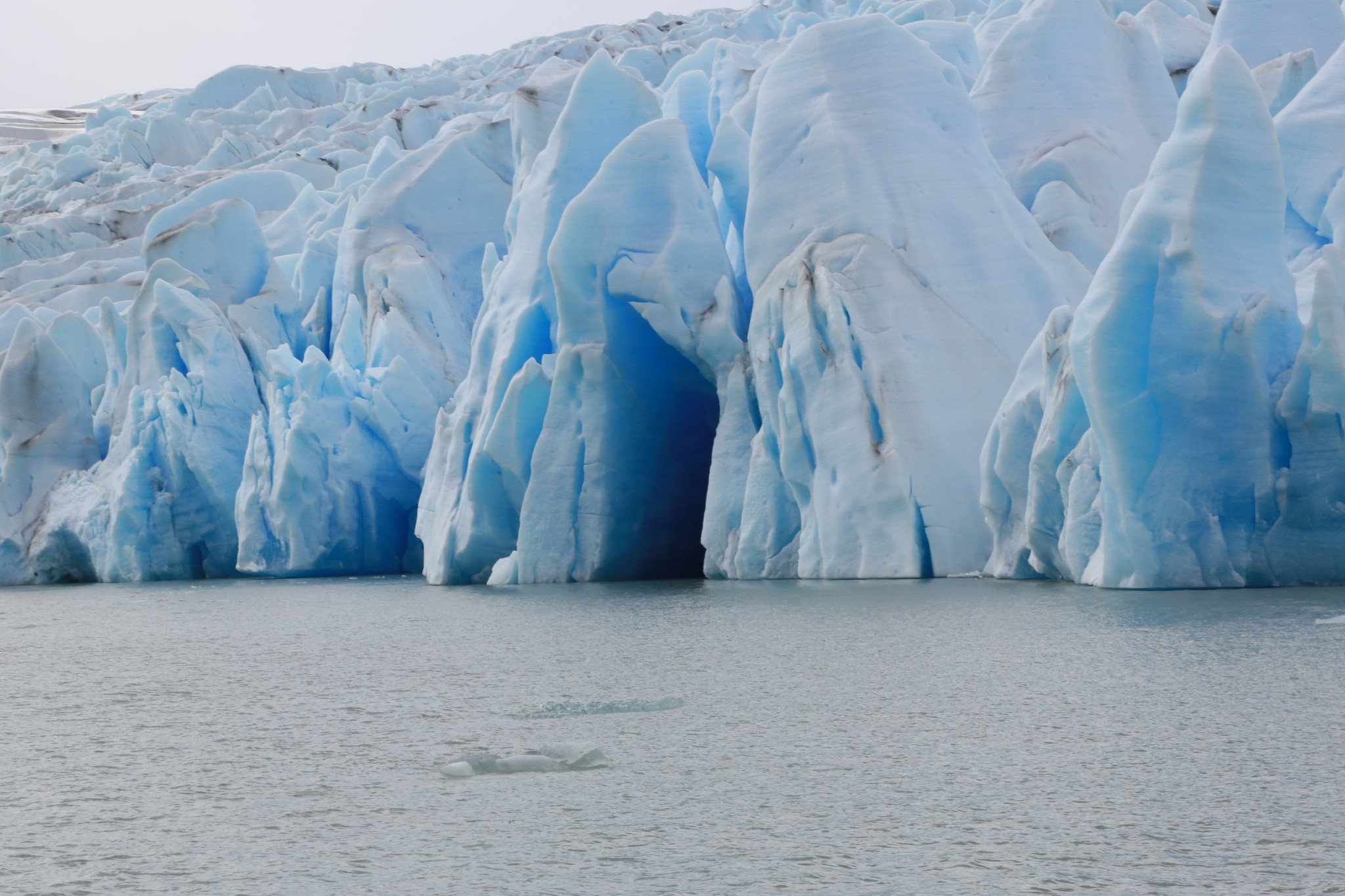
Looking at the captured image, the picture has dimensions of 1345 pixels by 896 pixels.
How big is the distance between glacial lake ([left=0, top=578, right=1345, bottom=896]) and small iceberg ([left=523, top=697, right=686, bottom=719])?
0.19ft

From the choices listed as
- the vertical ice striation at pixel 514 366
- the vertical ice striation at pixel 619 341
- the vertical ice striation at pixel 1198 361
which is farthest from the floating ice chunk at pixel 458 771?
the vertical ice striation at pixel 514 366

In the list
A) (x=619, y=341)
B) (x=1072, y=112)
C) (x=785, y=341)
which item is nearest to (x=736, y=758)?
(x=785, y=341)

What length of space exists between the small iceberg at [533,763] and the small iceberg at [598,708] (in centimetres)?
102

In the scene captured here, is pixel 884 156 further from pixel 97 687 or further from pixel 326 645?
pixel 97 687

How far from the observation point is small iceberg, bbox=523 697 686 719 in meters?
6.78

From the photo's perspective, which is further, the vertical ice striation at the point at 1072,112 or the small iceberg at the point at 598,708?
the vertical ice striation at the point at 1072,112

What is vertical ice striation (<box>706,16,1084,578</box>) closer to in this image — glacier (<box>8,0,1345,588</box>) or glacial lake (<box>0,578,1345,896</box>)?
glacier (<box>8,0,1345,588</box>)

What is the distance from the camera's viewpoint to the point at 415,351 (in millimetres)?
21656

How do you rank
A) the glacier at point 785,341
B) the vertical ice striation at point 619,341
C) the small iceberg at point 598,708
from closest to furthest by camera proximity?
the small iceberg at point 598,708 < the glacier at point 785,341 < the vertical ice striation at point 619,341

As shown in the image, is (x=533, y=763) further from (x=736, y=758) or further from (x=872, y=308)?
(x=872, y=308)

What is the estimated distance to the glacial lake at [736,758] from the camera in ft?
13.6

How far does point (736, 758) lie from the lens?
5.62 metres

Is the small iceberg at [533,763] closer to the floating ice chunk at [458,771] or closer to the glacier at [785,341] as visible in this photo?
the floating ice chunk at [458,771]

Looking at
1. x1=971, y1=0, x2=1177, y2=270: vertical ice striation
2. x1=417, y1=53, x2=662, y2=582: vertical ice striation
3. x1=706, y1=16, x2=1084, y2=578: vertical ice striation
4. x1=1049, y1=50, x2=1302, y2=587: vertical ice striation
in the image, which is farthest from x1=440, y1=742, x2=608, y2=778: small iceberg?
x1=971, y1=0, x2=1177, y2=270: vertical ice striation
